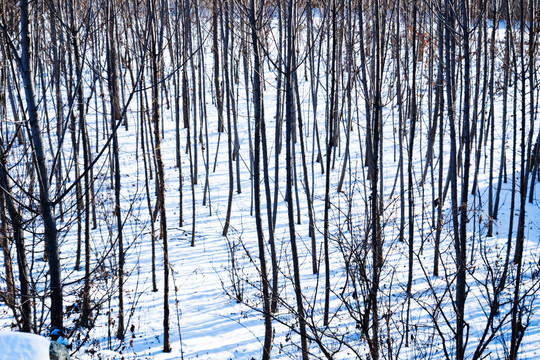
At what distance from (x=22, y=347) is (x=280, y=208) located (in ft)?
41.6

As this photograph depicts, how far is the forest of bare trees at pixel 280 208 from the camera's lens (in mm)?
5246

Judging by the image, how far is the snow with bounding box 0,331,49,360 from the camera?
122 inches

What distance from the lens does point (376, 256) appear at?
6.17 m

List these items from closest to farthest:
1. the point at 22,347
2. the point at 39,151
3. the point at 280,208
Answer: the point at 22,347, the point at 39,151, the point at 280,208

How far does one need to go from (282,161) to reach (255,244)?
5832 millimetres

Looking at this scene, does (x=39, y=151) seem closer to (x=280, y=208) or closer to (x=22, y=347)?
(x=22, y=347)

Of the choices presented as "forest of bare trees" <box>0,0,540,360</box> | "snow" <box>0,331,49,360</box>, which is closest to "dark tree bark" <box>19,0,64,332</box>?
"forest of bare trees" <box>0,0,540,360</box>

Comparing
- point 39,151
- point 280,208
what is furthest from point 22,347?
point 280,208

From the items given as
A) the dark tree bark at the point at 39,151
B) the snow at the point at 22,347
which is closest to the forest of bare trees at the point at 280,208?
the dark tree bark at the point at 39,151

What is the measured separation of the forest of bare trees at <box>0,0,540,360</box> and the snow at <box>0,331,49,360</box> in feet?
3.28

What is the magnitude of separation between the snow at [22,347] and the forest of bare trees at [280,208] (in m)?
1.00

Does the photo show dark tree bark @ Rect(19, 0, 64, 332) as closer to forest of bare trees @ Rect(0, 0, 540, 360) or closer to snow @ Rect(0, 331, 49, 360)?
forest of bare trees @ Rect(0, 0, 540, 360)

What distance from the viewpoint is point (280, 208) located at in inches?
617

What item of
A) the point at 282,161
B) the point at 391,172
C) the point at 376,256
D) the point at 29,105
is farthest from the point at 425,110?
the point at 29,105
